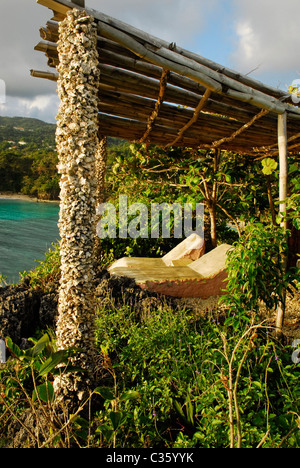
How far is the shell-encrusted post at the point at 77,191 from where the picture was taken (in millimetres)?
2416

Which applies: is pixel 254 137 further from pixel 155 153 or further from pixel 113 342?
pixel 113 342

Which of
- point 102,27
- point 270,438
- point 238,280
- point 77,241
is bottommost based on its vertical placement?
point 270,438

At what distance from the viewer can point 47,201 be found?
2814cm

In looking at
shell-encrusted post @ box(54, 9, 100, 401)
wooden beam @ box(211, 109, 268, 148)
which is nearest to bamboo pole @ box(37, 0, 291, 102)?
shell-encrusted post @ box(54, 9, 100, 401)

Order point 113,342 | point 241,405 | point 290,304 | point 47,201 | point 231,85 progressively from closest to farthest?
point 241,405, point 231,85, point 113,342, point 290,304, point 47,201

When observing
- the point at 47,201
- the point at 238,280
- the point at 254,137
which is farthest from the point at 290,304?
the point at 47,201

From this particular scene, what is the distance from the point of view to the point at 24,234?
590 inches

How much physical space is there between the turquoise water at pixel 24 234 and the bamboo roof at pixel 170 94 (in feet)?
11.8

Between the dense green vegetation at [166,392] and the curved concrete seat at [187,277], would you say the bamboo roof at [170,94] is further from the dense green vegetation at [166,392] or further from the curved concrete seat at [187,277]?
the curved concrete seat at [187,277]

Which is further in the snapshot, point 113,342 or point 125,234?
point 125,234

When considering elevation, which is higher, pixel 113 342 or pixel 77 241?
pixel 77 241

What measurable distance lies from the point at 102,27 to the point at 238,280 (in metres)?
2.43

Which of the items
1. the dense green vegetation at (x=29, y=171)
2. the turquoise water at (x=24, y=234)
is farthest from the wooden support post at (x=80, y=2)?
the dense green vegetation at (x=29, y=171)

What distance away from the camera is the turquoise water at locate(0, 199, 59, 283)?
9.97 metres
